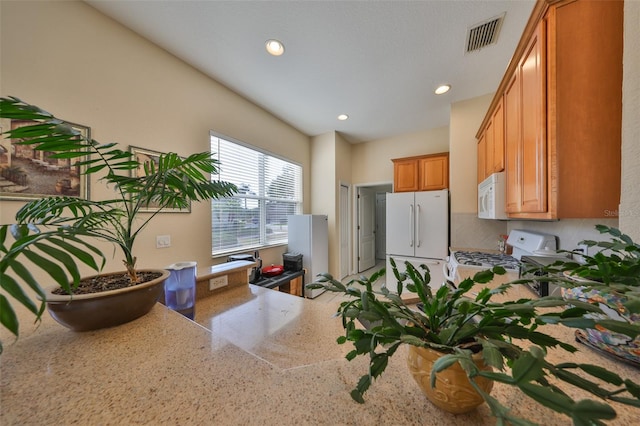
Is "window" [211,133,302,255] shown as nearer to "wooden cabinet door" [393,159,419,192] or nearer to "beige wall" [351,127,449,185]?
"beige wall" [351,127,449,185]

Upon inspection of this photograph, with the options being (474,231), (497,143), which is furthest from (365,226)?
(497,143)

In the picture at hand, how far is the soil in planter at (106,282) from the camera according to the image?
760 mm

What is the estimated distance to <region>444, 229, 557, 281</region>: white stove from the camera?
1734 mm

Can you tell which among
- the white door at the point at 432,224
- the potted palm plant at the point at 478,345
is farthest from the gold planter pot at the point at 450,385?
the white door at the point at 432,224

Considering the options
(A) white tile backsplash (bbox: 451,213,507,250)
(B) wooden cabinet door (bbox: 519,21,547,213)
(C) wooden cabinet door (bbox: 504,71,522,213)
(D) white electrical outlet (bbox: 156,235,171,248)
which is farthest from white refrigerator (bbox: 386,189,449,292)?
(D) white electrical outlet (bbox: 156,235,171,248)

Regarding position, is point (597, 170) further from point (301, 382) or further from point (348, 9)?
point (348, 9)

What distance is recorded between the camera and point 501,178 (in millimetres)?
1907

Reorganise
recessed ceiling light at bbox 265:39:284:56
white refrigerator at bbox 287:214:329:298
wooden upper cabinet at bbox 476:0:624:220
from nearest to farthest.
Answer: wooden upper cabinet at bbox 476:0:624:220, recessed ceiling light at bbox 265:39:284:56, white refrigerator at bbox 287:214:329:298

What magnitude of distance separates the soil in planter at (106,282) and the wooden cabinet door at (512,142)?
2348 mm

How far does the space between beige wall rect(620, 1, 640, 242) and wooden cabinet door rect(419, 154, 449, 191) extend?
2.72 meters

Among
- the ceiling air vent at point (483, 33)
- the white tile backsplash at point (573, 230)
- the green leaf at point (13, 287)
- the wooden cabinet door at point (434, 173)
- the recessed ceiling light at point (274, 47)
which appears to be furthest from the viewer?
the wooden cabinet door at point (434, 173)

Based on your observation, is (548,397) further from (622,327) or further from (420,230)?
(420,230)

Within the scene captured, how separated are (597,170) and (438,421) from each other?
1.50 metres

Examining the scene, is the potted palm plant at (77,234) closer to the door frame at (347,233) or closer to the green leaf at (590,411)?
the green leaf at (590,411)
